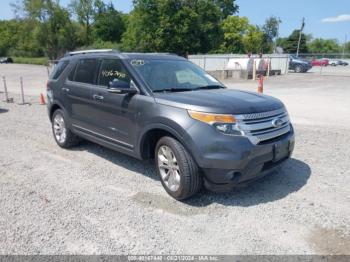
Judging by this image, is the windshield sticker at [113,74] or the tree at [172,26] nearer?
the windshield sticker at [113,74]

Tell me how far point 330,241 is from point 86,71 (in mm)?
4360

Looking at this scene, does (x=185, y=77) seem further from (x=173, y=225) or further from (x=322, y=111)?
(x=322, y=111)

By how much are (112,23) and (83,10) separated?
8191 millimetres

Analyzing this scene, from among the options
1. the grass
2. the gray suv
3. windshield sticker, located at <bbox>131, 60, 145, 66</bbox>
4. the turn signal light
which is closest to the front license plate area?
the gray suv

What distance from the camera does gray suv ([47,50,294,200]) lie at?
3566mm

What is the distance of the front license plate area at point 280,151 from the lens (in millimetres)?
3860

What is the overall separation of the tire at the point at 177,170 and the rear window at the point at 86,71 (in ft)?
6.36

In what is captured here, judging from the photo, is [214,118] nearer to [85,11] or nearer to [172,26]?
[172,26]

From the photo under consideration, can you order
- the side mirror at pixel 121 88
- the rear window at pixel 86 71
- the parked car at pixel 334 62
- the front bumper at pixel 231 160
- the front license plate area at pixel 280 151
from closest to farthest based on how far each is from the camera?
the front bumper at pixel 231 160, the front license plate area at pixel 280 151, the side mirror at pixel 121 88, the rear window at pixel 86 71, the parked car at pixel 334 62

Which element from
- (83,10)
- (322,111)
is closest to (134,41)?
(83,10)

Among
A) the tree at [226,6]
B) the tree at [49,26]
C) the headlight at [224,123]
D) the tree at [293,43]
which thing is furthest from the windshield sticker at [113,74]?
the tree at [293,43]

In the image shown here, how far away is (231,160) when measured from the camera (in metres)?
3.53

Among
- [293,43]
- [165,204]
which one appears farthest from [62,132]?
[293,43]

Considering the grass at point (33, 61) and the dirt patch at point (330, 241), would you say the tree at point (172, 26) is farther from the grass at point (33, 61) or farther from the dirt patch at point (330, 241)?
the dirt patch at point (330, 241)
